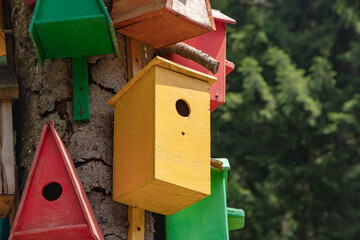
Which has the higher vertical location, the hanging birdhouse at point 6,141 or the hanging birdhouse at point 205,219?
the hanging birdhouse at point 6,141

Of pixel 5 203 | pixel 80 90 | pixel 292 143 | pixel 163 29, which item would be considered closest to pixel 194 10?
pixel 163 29

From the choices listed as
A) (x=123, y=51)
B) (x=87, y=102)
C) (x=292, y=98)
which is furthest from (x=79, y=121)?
(x=292, y=98)

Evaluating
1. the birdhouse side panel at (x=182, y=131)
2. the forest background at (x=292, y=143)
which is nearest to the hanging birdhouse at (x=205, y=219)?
the birdhouse side panel at (x=182, y=131)

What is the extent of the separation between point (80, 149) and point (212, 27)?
66 centimetres

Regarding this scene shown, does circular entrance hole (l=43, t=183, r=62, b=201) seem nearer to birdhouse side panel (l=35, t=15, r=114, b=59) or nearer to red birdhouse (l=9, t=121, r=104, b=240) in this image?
red birdhouse (l=9, t=121, r=104, b=240)

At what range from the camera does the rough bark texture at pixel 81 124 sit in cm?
257

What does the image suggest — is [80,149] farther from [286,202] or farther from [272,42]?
[272,42]

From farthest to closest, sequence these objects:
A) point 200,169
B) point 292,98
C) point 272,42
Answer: point 272,42 → point 292,98 → point 200,169

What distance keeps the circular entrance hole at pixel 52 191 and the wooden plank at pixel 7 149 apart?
5.6 inches

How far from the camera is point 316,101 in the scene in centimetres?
1194

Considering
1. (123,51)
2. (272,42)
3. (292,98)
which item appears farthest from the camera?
(272,42)

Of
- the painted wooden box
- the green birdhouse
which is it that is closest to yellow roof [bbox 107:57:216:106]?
the painted wooden box

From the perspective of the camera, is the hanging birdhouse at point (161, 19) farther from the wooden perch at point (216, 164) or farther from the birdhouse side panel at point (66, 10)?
the wooden perch at point (216, 164)

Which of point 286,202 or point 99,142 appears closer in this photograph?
point 99,142
